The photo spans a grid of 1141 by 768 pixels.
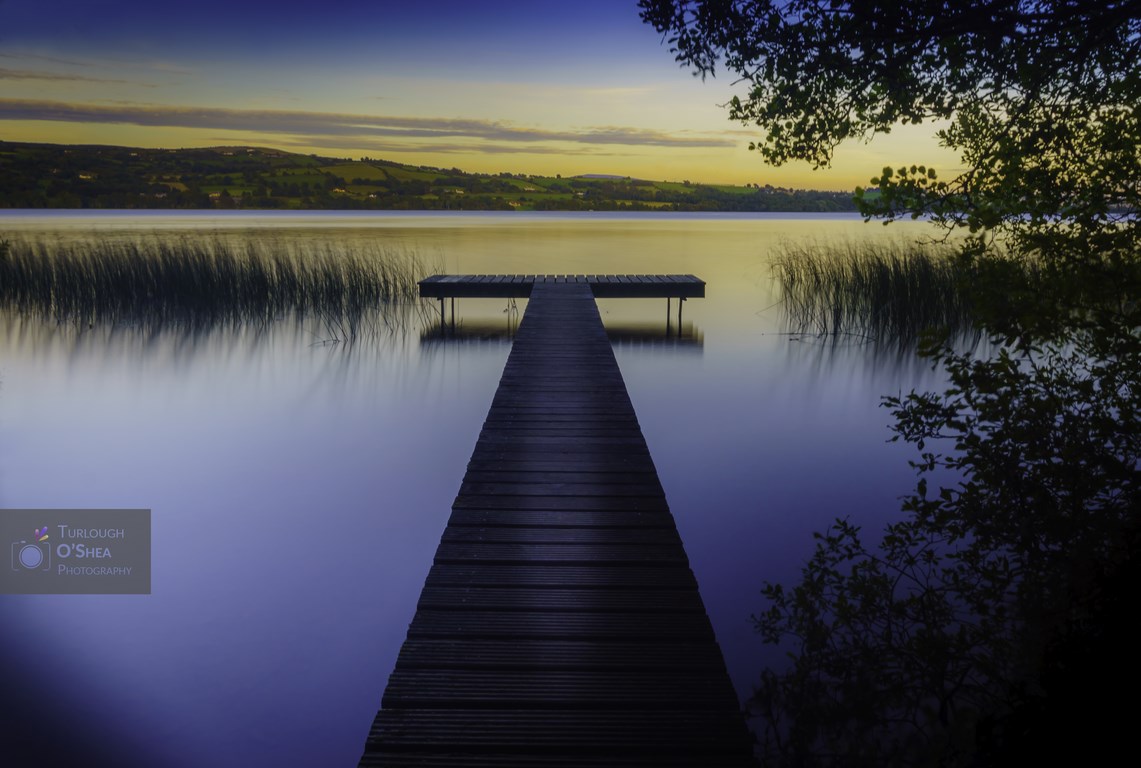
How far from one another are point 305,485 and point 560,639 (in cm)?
308

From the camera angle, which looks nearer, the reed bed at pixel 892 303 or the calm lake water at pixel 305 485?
the calm lake water at pixel 305 485

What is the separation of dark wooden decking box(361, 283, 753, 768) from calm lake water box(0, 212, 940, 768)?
22.0 inches

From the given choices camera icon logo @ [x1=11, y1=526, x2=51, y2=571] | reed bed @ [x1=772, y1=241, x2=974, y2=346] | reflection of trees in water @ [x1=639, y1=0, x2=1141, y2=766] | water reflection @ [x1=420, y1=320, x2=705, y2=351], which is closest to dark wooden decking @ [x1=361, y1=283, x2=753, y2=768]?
reflection of trees in water @ [x1=639, y1=0, x2=1141, y2=766]

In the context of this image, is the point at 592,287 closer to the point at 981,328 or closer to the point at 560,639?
the point at 981,328

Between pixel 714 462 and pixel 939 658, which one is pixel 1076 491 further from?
pixel 714 462

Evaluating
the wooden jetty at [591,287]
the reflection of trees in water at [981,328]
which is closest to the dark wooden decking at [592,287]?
the wooden jetty at [591,287]

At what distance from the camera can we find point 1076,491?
8.13 feet

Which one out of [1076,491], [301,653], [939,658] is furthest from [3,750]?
[1076,491]

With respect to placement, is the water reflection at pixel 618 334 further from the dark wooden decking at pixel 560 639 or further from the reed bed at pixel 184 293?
the dark wooden decking at pixel 560 639

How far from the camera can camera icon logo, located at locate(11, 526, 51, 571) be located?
305cm

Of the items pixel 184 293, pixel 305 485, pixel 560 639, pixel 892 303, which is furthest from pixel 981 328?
pixel 184 293

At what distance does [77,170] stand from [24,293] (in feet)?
94.6

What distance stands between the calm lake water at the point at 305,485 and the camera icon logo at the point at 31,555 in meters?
0.14

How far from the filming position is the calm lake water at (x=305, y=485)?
2.36 meters
